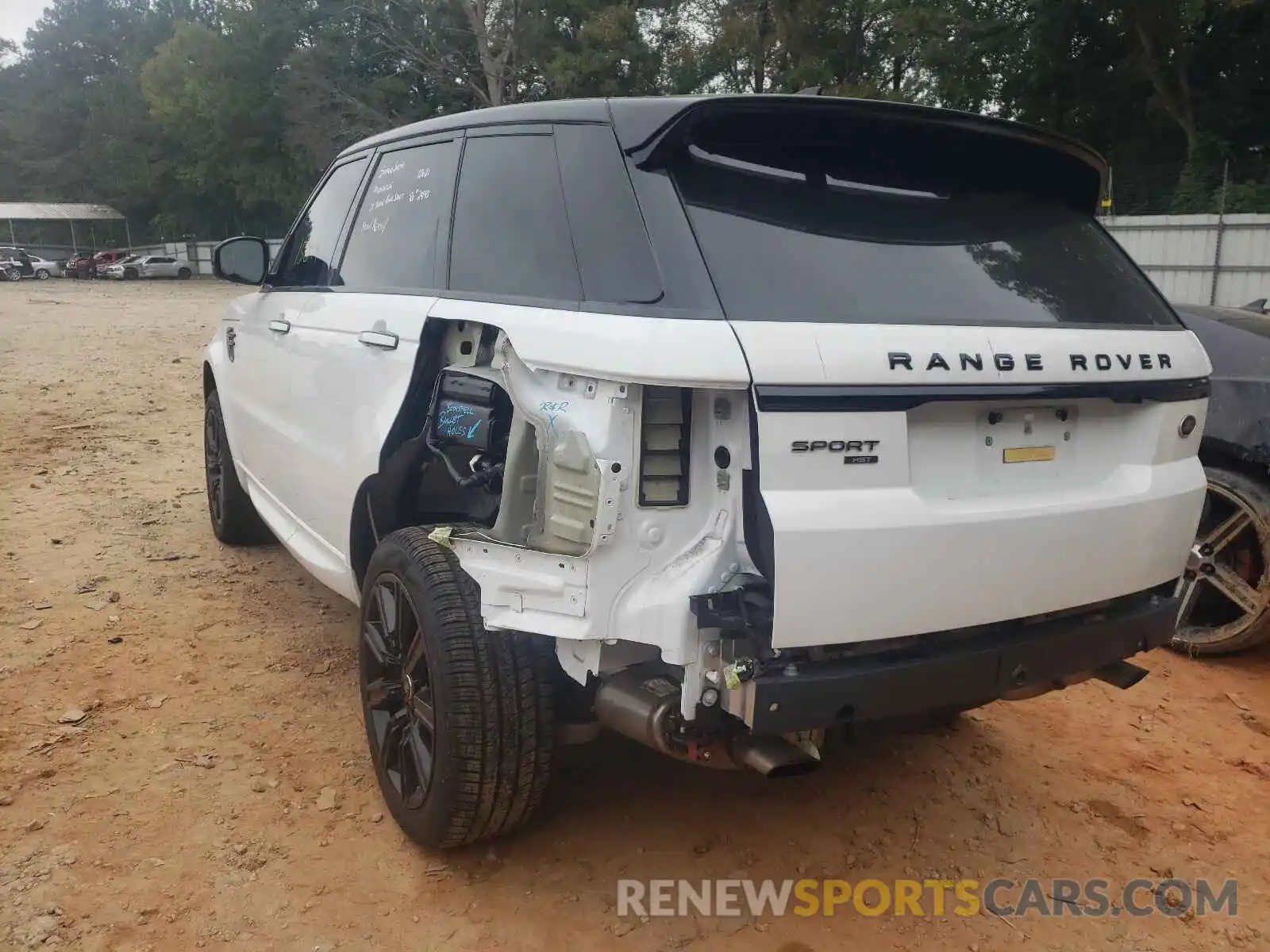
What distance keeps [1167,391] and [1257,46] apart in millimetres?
23133

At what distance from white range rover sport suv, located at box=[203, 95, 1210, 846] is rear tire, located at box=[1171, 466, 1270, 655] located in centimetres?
157

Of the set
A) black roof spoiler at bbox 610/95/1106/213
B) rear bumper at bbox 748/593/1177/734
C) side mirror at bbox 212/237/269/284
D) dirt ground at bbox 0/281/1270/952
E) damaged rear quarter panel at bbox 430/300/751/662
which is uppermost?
black roof spoiler at bbox 610/95/1106/213

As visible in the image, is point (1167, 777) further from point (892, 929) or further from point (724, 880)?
point (724, 880)

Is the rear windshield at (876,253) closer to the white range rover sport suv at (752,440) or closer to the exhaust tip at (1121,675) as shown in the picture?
the white range rover sport suv at (752,440)

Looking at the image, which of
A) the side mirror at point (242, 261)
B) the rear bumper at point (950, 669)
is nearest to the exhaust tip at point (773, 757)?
the rear bumper at point (950, 669)

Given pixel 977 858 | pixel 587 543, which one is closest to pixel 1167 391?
pixel 977 858

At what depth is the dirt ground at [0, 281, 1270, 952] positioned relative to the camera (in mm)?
2557

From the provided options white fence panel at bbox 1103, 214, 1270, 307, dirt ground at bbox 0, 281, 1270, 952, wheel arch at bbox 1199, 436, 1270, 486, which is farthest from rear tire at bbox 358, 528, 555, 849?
white fence panel at bbox 1103, 214, 1270, 307

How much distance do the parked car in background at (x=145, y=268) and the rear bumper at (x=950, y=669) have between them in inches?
1804

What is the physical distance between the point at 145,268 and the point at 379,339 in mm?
44983

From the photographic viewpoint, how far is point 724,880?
2732mm

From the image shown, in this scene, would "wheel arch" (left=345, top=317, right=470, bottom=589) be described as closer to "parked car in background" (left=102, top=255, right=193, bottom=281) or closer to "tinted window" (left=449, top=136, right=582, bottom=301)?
"tinted window" (left=449, top=136, right=582, bottom=301)

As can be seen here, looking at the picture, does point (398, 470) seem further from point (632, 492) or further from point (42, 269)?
point (42, 269)

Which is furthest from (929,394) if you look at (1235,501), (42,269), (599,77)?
(42,269)
